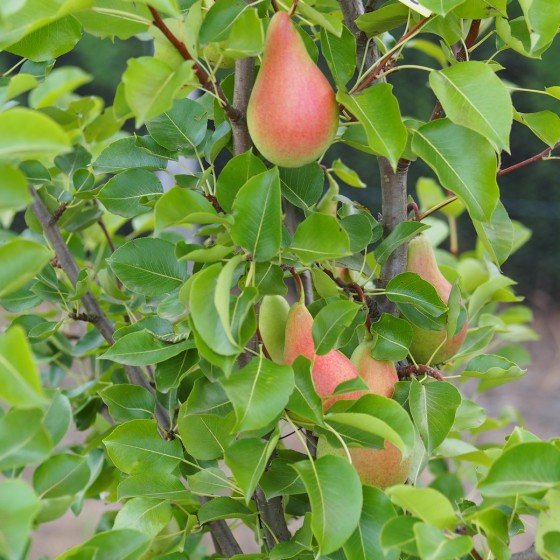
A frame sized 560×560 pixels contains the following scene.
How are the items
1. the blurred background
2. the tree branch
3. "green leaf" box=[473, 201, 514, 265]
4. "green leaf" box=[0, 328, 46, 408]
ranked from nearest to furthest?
1. "green leaf" box=[0, 328, 46, 408]
2. "green leaf" box=[473, 201, 514, 265]
3. the tree branch
4. the blurred background

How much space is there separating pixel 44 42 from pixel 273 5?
0.18 m

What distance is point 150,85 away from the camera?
21.3 inches

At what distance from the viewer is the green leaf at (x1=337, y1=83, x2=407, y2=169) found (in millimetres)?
613

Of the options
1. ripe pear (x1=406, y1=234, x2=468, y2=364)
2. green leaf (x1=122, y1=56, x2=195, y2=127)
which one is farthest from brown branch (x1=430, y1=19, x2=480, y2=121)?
green leaf (x1=122, y1=56, x2=195, y2=127)

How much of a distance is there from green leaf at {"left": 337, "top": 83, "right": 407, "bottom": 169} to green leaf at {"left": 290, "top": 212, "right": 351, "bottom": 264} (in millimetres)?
65

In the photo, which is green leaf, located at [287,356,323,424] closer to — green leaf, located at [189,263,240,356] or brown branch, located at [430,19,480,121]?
green leaf, located at [189,263,240,356]

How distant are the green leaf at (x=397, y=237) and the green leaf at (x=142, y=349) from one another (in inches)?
7.5

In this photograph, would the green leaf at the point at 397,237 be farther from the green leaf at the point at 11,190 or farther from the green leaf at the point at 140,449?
the green leaf at the point at 11,190

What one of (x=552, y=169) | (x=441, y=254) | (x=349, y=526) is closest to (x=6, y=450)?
(x=349, y=526)

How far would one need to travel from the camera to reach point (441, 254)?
1267mm

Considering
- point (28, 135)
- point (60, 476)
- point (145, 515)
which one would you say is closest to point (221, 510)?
point (145, 515)

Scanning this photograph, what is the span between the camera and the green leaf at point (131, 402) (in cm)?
78

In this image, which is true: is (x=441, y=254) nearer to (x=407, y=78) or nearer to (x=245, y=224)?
(x=245, y=224)

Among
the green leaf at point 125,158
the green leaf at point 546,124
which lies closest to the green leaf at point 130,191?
the green leaf at point 125,158
